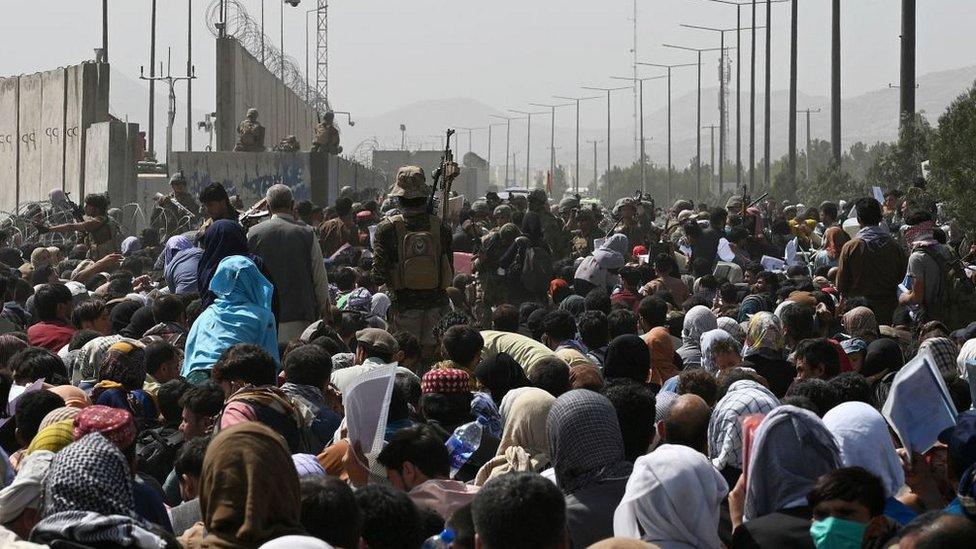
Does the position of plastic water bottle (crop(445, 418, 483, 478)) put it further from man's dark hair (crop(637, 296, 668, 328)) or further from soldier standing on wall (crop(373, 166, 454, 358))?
soldier standing on wall (crop(373, 166, 454, 358))

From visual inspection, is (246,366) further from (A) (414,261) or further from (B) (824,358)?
(A) (414,261)

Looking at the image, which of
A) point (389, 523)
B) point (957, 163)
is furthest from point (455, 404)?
point (957, 163)

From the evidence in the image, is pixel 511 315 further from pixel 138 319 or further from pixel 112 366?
pixel 112 366

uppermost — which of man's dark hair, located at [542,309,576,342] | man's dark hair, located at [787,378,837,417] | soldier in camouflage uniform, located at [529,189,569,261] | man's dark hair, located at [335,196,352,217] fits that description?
man's dark hair, located at [335,196,352,217]

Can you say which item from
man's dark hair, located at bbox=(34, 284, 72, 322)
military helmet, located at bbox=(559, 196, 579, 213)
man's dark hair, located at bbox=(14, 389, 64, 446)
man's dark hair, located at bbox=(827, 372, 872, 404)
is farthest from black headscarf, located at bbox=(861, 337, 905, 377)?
military helmet, located at bbox=(559, 196, 579, 213)

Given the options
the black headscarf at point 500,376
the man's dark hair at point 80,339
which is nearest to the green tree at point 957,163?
the black headscarf at point 500,376

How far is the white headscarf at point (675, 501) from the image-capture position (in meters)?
5.27

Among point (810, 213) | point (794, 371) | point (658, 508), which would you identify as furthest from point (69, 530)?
point (810, 213)

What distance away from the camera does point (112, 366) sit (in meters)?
7.75

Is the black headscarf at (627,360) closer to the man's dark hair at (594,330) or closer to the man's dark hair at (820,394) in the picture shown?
the man's dark hair at (594,330)

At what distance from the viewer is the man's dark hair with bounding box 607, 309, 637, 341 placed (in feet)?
32.5

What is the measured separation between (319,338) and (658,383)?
1.93m

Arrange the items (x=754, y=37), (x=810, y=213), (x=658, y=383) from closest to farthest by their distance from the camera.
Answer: (x=658, y=383) → (x=810, y=213) → (x=754, y=37)

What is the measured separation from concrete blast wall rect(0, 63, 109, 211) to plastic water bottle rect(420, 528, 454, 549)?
2097 cm
